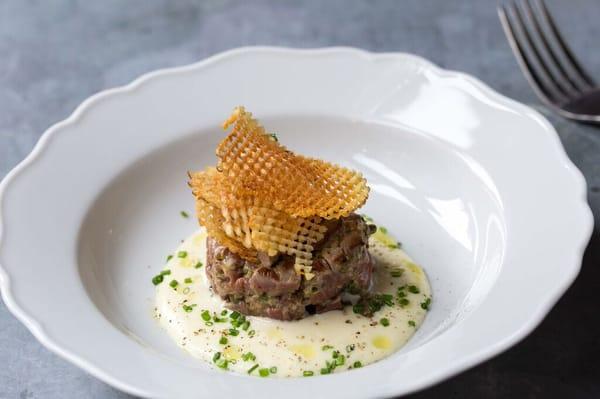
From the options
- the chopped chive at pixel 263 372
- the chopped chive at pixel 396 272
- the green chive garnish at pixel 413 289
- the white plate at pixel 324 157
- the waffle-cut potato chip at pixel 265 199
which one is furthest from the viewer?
the chopped chive at pixel 396 272

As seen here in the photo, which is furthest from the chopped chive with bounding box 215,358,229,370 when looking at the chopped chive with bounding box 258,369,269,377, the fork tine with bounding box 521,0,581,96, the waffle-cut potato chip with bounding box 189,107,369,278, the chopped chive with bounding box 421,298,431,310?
the fork tine with bounding box 521,0,581,96

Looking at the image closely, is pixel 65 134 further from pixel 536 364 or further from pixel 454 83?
pixel 536 364

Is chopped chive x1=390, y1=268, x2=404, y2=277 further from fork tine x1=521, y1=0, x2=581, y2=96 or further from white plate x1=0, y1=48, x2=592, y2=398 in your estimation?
fork tine x1=521, y1=0, x2=581, y2=96

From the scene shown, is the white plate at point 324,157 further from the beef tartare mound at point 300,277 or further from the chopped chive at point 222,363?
the beef tartare mound at point 300,277

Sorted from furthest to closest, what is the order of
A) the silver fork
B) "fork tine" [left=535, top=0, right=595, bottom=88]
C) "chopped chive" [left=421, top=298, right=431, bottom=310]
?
"fork tine" [left=535, top=0, right=595, bottom=88], the silver fork, "chopped chive" [left=421, top=298, right=431, bottom=310]

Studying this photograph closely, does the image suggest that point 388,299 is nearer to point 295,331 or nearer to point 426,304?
point 426,304

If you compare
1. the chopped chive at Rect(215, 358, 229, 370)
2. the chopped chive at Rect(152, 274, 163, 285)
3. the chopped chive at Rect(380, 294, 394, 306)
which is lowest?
the chopped chive at Rect(152, 274, 163, 285)

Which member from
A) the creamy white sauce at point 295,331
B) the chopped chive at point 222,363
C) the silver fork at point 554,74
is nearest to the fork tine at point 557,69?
the silver fork at point 554,74
